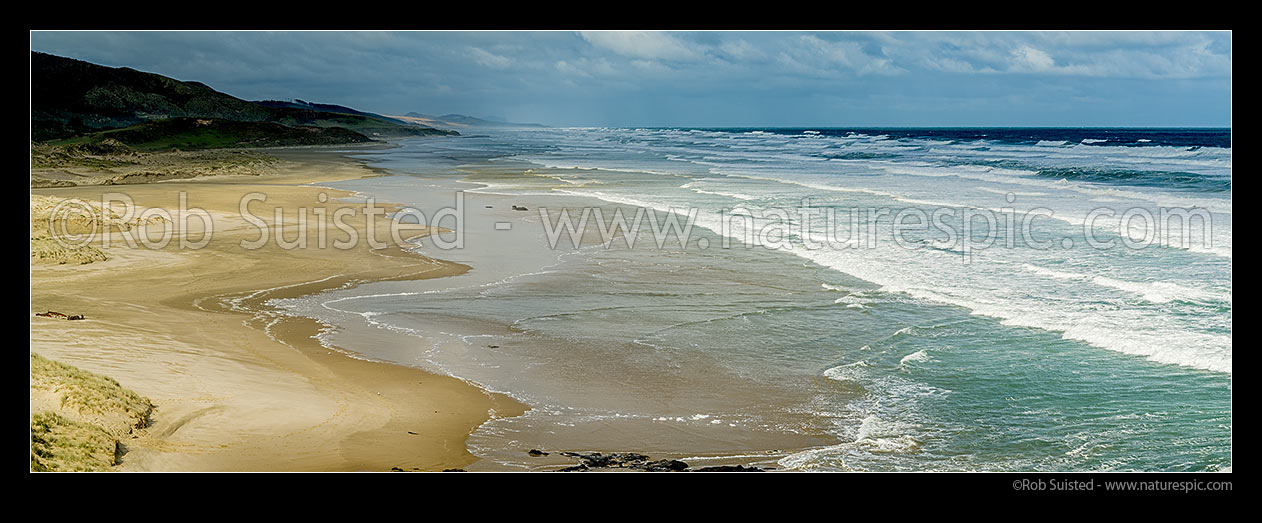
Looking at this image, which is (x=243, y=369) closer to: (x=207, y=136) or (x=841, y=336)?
(x=841, y=336)

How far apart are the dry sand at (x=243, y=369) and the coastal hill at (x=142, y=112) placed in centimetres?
3824

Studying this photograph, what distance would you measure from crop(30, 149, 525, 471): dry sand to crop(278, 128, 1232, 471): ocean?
476 millimetres

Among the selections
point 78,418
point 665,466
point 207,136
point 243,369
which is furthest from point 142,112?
point 665,466

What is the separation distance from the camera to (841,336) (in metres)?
9.40

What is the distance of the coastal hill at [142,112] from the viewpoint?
54.4 m

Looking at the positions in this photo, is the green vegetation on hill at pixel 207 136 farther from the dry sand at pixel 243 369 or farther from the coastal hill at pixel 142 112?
the dry sand at pixel 243 369

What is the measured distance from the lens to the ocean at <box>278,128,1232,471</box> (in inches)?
252

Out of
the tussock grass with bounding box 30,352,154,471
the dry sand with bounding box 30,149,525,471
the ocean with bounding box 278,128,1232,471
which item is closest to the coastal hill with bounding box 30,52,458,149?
the dry sand with bounding box 30,149,525,471

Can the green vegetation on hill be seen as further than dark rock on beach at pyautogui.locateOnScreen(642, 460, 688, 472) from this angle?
Yes

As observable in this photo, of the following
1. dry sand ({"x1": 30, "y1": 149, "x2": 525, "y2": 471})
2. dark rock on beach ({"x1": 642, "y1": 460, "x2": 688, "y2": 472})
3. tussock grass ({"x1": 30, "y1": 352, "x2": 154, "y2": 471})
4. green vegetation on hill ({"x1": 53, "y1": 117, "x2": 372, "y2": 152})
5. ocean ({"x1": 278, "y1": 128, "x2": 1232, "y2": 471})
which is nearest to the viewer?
tussock grass ({"x1": 30, "y1": 352, "x2": 154, "y2": 471})

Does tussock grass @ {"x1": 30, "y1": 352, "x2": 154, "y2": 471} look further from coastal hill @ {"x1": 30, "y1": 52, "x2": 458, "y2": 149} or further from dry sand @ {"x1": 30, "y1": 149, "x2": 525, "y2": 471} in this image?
coastal hill @ {"x1": 30, "y1": 52, "x2": 458, "y2": 149}

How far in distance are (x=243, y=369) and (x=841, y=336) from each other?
5.68 meters
